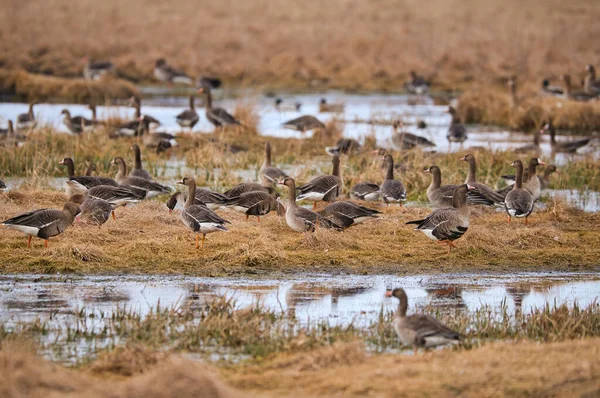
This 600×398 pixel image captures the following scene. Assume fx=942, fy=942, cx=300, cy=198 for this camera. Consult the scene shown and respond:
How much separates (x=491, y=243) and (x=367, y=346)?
5.62 meters

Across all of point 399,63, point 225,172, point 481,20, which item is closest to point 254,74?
point 399,63

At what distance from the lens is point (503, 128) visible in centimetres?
3325

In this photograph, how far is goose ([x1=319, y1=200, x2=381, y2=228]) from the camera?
15000 millimetres

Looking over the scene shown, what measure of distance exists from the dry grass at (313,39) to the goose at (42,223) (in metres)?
34.6

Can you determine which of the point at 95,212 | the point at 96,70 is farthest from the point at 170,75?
the point at 95,212

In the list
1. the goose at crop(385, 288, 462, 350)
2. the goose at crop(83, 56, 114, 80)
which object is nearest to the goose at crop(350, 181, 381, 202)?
the goose at crop(385, 288, 462, 350)

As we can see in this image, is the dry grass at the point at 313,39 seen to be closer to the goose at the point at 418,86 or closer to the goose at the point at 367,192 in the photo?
the goose at the point at 418,86

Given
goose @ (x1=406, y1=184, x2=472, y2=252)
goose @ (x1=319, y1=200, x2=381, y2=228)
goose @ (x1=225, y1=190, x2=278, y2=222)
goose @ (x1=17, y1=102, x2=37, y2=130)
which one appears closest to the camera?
goose @ (x1=406, y1=184, x2=472, y2=252)

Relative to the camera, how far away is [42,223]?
43.5 ft

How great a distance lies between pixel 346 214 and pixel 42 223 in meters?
4.71

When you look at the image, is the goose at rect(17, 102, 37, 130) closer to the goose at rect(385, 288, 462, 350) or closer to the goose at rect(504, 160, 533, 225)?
the goose at rect(504, 160, 533, 225)

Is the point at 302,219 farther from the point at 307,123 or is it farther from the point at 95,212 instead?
the point at 307,123

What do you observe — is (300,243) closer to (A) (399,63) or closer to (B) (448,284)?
(B) (448,284)

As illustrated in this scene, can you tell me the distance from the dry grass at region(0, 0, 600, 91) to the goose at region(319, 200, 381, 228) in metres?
32.6
